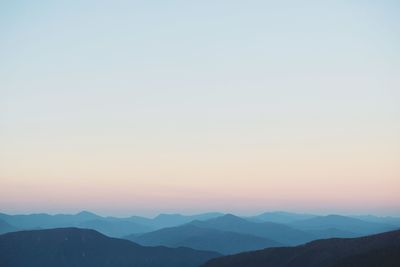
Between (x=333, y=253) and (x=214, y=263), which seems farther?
(x=214, y=263)

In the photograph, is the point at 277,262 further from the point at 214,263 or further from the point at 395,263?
the point at 395,263

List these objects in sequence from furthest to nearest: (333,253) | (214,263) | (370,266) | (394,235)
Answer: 1. (214,263)
2. (333,253)
3. (394,235)
4. (370,266)

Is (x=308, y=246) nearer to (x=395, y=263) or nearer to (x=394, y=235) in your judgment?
(x=394, y=235)

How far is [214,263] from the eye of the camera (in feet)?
442

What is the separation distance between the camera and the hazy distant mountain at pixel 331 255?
3487 inches

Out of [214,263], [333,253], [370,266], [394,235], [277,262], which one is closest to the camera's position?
[370,266]

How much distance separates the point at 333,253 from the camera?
114688 mm

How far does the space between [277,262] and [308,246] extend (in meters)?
8.58

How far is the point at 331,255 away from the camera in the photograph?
11388 cm

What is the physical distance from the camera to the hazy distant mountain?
88.6 metres

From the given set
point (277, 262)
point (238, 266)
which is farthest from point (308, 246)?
point (238, 266)

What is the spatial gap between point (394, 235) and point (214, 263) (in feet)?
159

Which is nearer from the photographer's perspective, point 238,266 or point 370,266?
point 370,266

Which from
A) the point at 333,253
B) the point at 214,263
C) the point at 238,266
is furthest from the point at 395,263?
the point at 214,263
